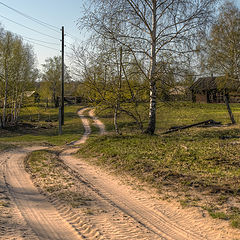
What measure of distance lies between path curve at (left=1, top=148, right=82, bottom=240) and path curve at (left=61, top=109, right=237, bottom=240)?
2.18ft

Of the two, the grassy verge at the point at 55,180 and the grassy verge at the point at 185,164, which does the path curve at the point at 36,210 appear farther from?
the grassy verge at the point at 185,164

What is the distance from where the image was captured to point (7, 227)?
4.76 m

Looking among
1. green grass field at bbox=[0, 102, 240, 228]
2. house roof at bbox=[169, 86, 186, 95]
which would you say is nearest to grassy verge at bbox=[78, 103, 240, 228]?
green grass field at bbox=[0, 102, 240, 228]

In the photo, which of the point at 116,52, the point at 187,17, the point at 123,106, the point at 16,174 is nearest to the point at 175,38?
the point at 187,17

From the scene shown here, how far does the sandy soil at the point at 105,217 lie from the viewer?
15.4 ft

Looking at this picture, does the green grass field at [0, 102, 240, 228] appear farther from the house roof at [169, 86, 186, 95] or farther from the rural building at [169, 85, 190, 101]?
the house roof at [169, 86, 186, 95]

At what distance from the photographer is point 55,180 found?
27.0 feet

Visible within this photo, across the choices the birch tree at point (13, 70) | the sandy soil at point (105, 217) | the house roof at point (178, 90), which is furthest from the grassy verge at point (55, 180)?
the birch tree at point (13, 70)

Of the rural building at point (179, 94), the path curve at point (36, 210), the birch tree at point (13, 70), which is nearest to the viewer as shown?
the path curve at point (36, 210)

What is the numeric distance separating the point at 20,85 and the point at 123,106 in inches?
796

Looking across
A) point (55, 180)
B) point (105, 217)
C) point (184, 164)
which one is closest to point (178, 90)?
point (184, 164)

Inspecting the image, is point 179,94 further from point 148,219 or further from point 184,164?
point 148,219

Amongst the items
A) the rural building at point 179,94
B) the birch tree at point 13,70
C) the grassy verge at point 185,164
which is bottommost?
the grassy verge at point 185,164

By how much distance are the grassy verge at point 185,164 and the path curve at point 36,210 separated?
2.67 metres
